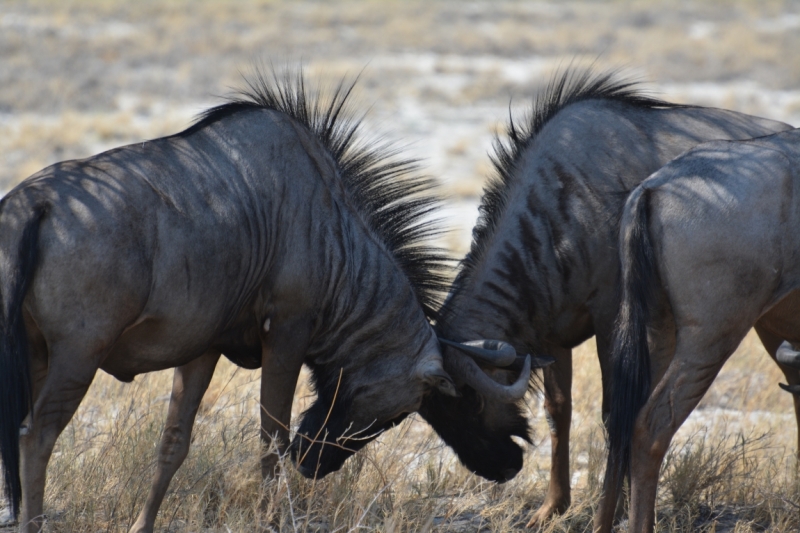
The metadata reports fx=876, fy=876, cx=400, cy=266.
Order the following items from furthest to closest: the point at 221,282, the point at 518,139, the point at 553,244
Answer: the point at 518,139
the point at 553,244
the point at 221,282

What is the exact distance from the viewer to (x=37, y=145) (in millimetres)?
14297

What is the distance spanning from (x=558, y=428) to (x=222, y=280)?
2.10 m

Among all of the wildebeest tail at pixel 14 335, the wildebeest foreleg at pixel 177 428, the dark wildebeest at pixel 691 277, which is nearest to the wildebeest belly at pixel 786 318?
the dark wildebeest at pixel 691 277

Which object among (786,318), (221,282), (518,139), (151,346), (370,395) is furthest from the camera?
(518,139)

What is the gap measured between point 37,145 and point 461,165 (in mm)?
7003

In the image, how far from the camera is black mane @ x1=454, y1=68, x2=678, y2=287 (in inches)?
177

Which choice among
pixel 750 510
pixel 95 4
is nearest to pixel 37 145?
pixel 750 510

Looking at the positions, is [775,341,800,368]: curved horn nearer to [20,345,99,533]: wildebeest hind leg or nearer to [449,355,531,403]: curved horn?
[449,355,531,403]: curved horn

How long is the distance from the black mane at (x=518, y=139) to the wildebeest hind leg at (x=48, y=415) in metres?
1.98

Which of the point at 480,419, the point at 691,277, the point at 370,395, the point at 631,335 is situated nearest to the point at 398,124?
the point at 480,419

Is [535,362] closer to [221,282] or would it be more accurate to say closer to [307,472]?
[307,472]

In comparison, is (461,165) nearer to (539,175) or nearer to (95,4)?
(539,175)

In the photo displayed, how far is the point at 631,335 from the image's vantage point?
3721mm

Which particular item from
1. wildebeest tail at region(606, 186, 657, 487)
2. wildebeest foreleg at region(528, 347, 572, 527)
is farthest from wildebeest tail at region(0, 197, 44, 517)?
wildebeest foreleg at region(528, 347, 572, 527)
